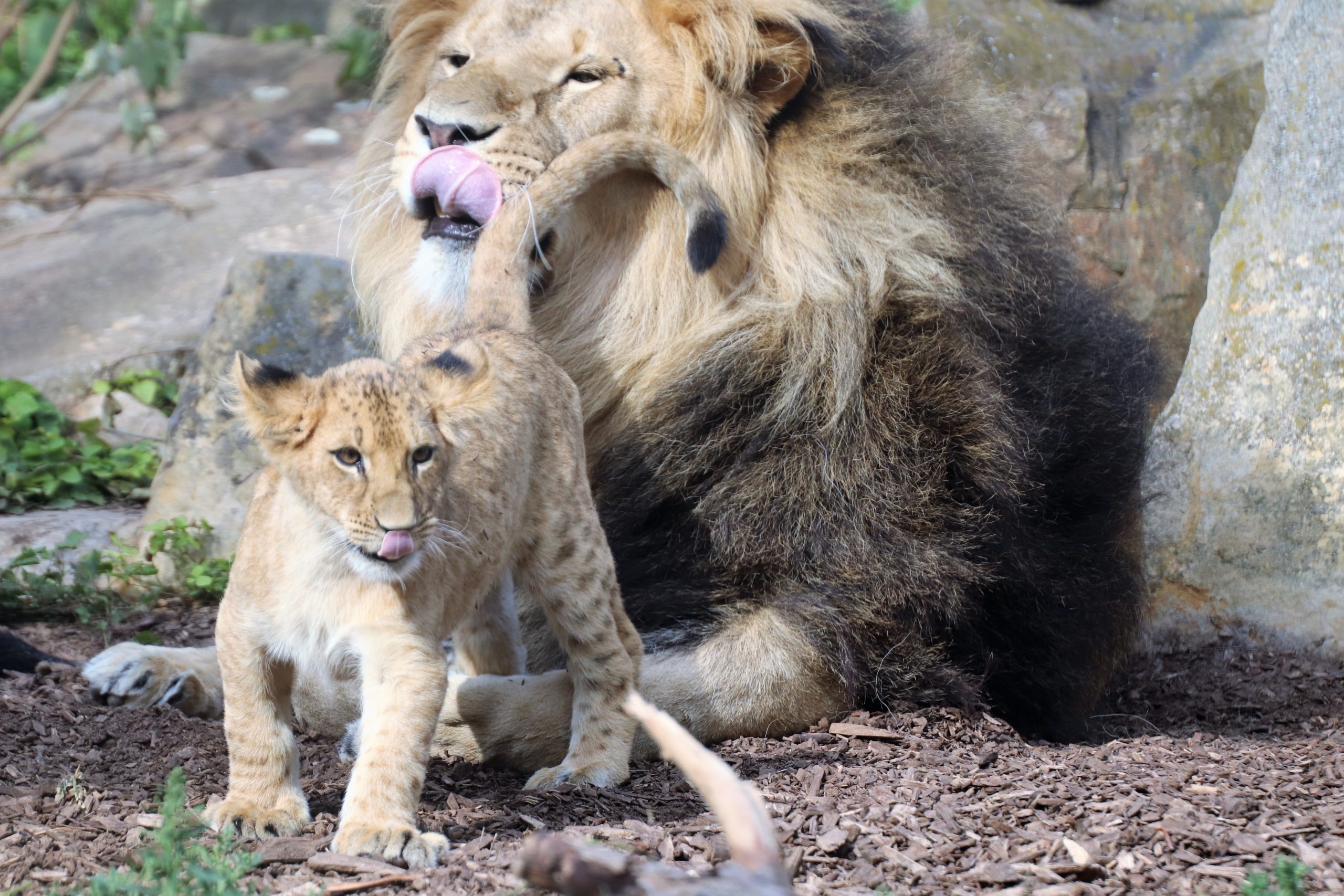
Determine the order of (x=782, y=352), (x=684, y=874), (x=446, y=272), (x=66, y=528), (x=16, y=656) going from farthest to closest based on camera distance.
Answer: (x=66, y=528)
(x=16, y=656)
(x=782, y=352)
(x=446, y=272)
(x=684, y=874)

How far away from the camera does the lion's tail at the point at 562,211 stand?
130 inches

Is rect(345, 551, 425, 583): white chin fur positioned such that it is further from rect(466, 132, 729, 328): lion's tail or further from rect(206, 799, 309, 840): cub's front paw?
rect(466, 132, 729, 328): lion's tail

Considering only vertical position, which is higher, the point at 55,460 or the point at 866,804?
the point at 866,804

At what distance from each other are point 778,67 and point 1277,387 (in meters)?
1.96

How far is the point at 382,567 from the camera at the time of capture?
7.52 feet

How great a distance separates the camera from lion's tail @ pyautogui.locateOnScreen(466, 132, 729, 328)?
10.8 feet

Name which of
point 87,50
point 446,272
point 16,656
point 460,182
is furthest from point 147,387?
point 87,50

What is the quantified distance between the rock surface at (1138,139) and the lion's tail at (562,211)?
301 cm

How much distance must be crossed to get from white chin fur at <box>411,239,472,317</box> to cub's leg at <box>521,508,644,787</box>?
64 cm

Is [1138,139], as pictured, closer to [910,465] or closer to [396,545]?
[910,465]

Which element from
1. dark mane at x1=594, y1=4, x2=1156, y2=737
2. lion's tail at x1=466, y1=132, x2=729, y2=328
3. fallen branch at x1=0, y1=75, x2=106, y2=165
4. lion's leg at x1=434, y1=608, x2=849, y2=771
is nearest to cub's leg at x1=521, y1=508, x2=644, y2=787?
lion's leg at x1=434, y1=608, x2=849, y2=771

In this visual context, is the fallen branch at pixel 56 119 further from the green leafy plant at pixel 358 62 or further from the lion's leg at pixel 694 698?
the lion's leg at pixel 694 698

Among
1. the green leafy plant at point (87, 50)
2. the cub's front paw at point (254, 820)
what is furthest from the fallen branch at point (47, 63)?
the cub's front paw at point (254, 820)

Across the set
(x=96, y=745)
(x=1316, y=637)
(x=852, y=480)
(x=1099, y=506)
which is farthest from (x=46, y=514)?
(x=1316, y=637)
